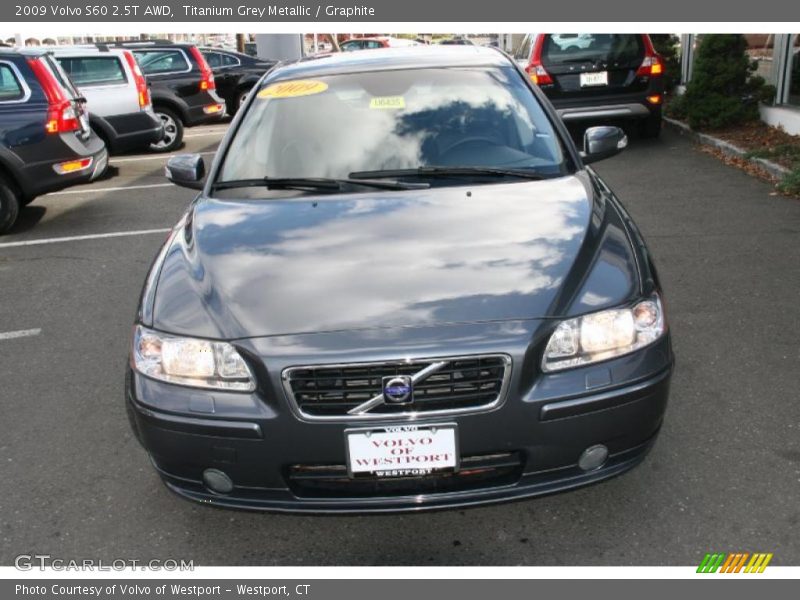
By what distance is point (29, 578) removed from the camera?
2.79 meters

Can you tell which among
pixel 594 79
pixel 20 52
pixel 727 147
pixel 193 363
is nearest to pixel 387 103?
pixel 193 363

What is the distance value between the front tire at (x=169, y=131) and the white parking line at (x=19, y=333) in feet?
27.7

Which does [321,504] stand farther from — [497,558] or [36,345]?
[36,345]

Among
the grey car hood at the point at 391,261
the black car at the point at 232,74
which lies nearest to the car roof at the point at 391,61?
the grey car hood at the point at 391,261

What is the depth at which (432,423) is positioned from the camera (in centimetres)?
246

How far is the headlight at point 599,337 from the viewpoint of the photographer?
2.55 metres

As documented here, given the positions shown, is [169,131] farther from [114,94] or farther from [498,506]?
[498,506]

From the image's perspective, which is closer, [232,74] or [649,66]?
[649,66]

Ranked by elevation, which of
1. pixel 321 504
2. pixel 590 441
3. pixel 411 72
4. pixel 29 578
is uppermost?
pixel 411 72

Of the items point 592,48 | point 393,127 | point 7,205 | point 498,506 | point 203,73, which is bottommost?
point 7,205

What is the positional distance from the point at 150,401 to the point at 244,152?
1580 millimetres

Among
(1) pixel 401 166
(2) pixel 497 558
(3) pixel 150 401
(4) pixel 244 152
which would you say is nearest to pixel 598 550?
(2) pixel 497 558

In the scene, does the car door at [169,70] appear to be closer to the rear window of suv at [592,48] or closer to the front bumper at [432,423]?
the rear window of suv at [592,48]

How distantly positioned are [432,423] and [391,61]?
236 centimetres
